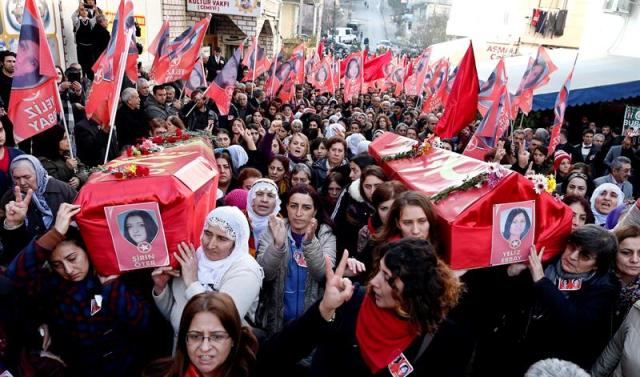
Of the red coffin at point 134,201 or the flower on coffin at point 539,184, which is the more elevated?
the flower on coffin at point 539,184

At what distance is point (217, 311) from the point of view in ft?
6.62

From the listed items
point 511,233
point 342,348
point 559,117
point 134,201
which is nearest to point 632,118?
point 559,117

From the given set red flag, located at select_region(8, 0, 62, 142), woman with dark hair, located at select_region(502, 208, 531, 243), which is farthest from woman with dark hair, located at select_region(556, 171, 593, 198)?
red flag, located at select_region(8, 0, 62, 142)

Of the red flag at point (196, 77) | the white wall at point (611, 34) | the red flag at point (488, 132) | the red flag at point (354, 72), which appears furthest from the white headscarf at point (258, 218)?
the white wall at point (611, 34)

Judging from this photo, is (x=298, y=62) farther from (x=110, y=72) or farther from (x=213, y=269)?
(x=213, y=269)

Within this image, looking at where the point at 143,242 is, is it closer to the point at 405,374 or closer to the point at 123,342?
the point at 123,342

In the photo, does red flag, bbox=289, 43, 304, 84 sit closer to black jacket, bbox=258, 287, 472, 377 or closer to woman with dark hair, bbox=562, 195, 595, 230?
woman with dark hair, bbox=562, 195, 595, 230

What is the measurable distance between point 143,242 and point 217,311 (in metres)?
0.83

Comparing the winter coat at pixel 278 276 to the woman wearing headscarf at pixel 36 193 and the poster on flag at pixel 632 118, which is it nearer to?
the woman wearing headscarf at pixel 36 193

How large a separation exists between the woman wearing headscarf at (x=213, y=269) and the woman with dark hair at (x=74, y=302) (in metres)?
0.15

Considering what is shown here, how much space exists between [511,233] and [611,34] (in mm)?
15937

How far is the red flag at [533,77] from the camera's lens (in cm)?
862

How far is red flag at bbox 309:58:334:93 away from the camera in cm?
1316

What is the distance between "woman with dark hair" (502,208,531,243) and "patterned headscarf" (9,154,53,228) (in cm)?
312
